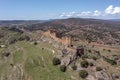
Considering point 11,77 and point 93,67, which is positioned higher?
point 93,67

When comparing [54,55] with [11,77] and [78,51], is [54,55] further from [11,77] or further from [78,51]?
[11,77]

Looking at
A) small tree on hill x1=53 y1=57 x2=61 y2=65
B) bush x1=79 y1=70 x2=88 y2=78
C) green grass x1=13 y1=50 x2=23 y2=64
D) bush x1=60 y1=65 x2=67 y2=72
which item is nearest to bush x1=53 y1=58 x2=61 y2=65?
small tree on hill x1=53 y1=57 x2=61 y2=65

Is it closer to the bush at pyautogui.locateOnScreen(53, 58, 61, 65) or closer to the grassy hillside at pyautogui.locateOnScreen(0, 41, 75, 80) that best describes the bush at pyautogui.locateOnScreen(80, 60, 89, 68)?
the grassy hillside at pyautogui.locateOnScreen(0, 41, 75, 80)

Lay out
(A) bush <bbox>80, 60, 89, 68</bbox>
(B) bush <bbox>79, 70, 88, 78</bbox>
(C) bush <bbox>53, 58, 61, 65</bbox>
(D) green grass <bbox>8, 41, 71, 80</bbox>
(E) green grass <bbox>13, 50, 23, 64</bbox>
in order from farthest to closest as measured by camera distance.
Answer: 1. (E) green grass <bbox>13, 50, 23, 64</bbox>
2. (C) bush <bbox>53, 58, 61, 65</bbox>
3. (A) bush <bbox>80, 60, 89, 68</bbox>
4. (D) green grass <bbox>8, 41, 71, 80</bbox>
5. (B) bush <bbox>79, 70, 88, 78</bbox>

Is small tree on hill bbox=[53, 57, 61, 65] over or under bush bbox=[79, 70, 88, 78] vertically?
over

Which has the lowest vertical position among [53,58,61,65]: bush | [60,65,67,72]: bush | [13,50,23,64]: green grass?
[13,50,23,64]: green grass

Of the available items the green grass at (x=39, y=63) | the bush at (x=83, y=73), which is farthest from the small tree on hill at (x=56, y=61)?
the bush at (x=83, y=73)

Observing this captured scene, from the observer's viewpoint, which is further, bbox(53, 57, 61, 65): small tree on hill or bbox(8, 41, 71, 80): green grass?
bbox(53, 57, 61, 65): small tree on hill

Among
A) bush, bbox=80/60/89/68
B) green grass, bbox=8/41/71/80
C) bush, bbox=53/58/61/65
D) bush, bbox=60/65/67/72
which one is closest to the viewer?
green grass, bbox=8/41/71/80

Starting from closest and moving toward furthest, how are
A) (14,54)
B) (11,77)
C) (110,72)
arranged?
(110,72), (11,77), (14,54)

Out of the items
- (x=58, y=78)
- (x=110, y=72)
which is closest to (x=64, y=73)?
(x=58, y=78)

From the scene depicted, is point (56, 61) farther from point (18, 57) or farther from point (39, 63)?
point (18, 57)
